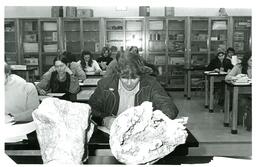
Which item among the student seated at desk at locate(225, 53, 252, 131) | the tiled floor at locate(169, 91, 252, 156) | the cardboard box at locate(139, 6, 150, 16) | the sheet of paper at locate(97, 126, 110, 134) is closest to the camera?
the sheet of paper at locate(97, 126, 110, 134)

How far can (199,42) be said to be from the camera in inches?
270

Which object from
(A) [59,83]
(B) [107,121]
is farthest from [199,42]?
(B) [107,121]

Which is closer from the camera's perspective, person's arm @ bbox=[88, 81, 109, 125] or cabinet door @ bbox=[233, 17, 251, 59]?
person's arm @ bbox=[88, 81, 109, 125]

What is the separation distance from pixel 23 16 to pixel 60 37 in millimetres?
857

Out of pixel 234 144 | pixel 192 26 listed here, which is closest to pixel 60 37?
pixel 192 26

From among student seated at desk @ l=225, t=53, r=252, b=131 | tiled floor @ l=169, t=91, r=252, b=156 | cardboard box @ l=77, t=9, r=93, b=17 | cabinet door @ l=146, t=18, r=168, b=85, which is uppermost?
cardboard box @ l=77, t=9, r=93, b=17

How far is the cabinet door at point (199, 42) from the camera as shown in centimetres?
677

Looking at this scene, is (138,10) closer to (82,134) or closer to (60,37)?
(60,37)

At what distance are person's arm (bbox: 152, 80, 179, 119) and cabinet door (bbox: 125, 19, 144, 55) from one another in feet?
16.1

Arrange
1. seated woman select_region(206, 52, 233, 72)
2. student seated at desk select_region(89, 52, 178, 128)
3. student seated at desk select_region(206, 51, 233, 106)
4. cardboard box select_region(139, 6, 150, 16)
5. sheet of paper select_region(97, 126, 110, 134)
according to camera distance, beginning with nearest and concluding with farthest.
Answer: sheet of paper select_region(97, 126, 110, 134) < student seated at desk select_region(89, 52, 178, 128) < student seated at desk select_region(206, 51, 233, 106) < seated woman select_region(206, 52, 233, 72) < cardboard box select_region(139, 6, 150, 16)

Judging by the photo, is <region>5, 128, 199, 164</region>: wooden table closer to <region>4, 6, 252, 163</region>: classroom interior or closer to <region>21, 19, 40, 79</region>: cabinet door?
<region>4, 6, 252, 163</region>: classroom interior

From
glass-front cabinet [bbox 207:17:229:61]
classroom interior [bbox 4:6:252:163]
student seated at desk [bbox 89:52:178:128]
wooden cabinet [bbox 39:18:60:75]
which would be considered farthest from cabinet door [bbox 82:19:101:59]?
student seated at desk [bbox 89:52:178:128]

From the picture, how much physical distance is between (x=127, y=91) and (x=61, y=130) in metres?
1.03

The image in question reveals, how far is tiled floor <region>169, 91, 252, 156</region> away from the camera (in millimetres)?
3176
